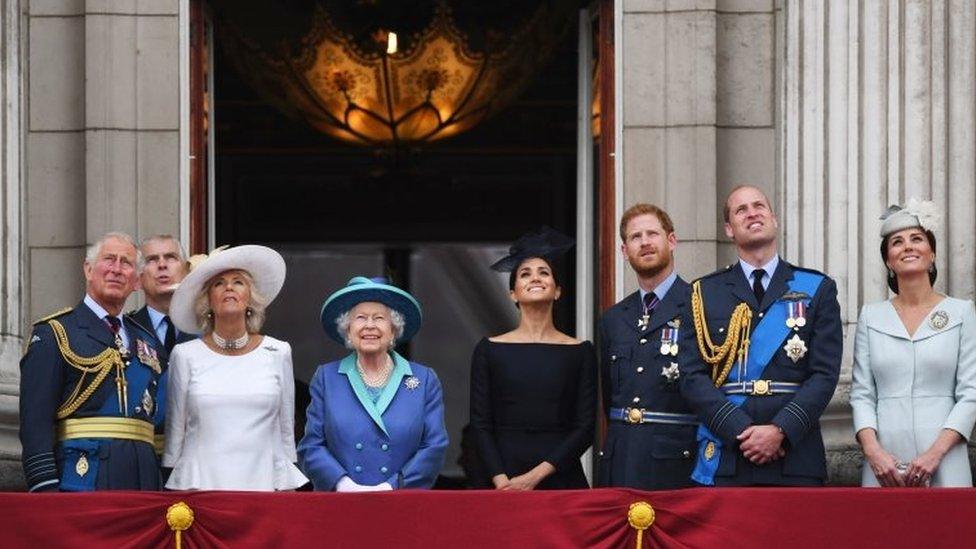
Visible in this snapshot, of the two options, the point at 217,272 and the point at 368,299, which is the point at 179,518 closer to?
the point at 217,272

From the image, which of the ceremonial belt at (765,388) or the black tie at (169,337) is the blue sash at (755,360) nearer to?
the ceremonial belt at (765,388)

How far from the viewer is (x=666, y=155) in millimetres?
12617

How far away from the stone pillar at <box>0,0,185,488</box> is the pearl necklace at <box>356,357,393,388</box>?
2431 mm

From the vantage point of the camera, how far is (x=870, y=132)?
12414mm

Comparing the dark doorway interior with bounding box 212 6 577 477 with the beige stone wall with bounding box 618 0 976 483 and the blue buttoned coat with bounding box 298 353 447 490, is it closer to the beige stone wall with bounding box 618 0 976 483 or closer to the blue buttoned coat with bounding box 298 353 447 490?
the beige stone wall with bounding box 618 0 976 483

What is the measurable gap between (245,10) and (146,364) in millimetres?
6773

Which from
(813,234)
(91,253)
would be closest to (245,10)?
(813,234)

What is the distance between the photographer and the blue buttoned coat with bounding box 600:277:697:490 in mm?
10367

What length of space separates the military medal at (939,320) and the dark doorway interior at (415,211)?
27.7 ft

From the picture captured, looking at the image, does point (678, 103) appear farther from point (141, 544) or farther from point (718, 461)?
point (141, 544)

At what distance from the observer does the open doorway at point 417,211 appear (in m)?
19.0

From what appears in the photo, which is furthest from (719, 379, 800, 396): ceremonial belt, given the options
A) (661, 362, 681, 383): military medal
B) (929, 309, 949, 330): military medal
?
(929, 309, 949, 330): military medal

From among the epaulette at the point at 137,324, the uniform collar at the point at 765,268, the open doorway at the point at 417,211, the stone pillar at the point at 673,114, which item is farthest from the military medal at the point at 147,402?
the open doorway at the point at 417,211

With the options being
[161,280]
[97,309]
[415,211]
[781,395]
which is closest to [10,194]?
→ [161,280]
